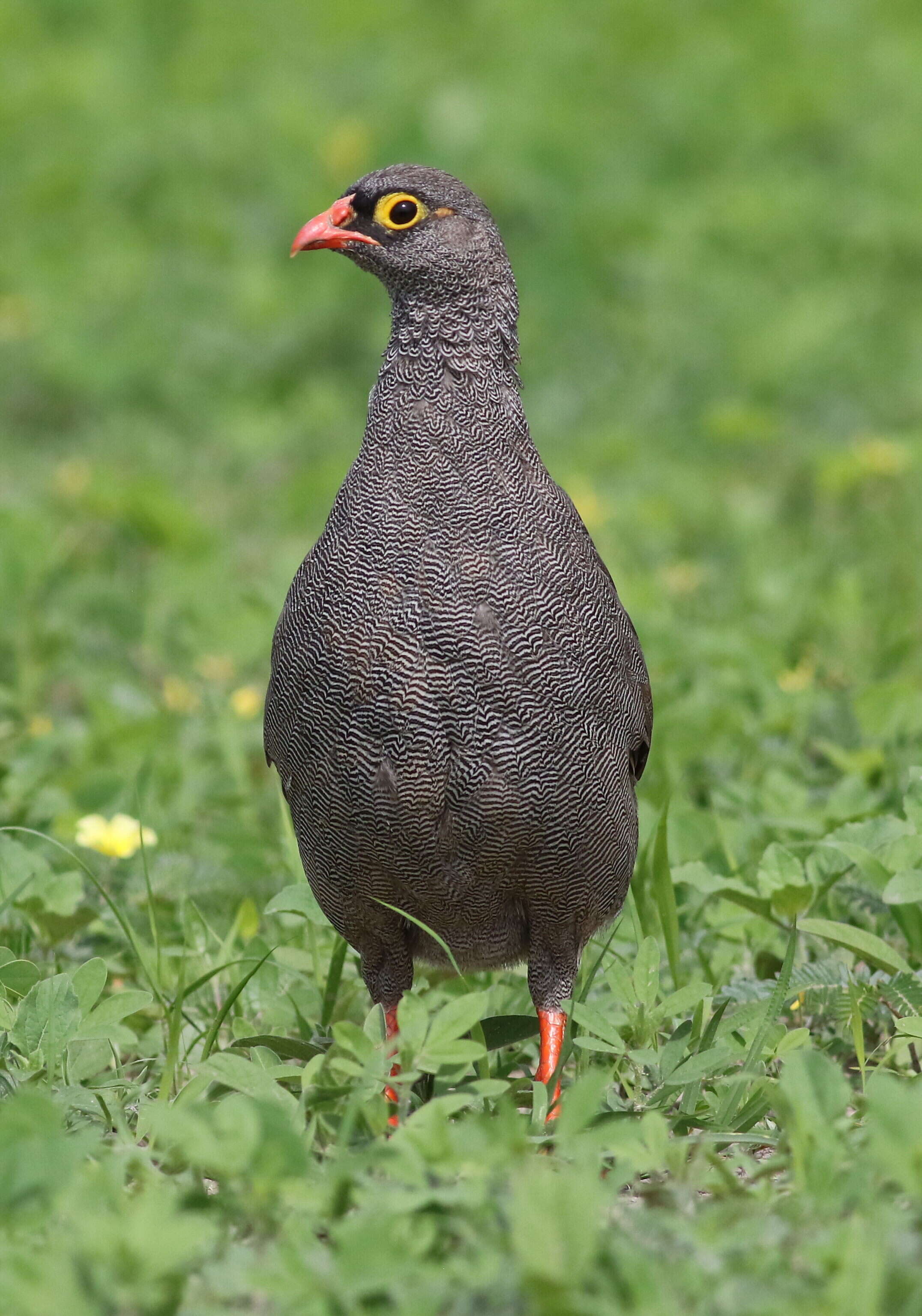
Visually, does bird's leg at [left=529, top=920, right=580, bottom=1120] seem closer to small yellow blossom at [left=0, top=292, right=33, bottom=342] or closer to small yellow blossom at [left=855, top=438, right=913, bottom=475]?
small yellow blossom at [left=855, top=438, right=913, bottom=475]

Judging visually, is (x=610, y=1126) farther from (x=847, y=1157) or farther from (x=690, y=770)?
(x=690, y=770)

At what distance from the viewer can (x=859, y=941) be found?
360 centimetres

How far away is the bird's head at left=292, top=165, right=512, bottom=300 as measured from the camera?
11.9 feet

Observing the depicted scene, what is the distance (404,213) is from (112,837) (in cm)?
187

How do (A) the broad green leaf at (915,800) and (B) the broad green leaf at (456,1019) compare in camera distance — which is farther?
(A) the broad green leaf at (915,800)

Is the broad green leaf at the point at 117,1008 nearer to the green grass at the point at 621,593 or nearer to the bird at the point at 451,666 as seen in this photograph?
the green grass at the point at 621,593

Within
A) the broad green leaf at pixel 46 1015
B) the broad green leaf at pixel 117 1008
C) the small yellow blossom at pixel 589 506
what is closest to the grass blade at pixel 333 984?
the broad green leaf at pixel 117 1008

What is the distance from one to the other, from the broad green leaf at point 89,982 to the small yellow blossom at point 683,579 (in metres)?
4.09

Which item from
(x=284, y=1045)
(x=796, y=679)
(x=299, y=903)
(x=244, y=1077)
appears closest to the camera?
(x=244, y=1077)

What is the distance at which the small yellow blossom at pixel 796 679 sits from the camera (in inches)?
224

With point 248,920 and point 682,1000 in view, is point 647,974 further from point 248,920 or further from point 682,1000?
point 248,920

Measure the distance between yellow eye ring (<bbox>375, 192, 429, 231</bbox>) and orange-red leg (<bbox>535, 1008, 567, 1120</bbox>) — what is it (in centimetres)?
180

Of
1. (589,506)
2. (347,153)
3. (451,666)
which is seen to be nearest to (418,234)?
(451,666)

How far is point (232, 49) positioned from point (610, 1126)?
→ 12213 millimetres
